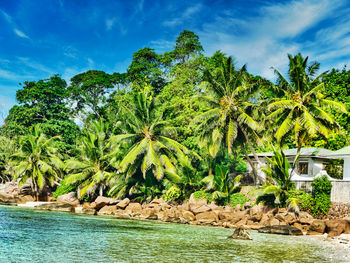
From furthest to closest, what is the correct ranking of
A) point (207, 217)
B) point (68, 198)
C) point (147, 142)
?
point (68, 198)
point (147, 142)
point (207, 217)

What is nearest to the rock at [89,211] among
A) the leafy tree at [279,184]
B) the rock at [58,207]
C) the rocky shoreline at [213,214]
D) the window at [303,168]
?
the rocky shoreline at [213,214]

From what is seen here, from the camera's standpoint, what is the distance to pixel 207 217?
24.2 metres

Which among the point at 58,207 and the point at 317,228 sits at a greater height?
the point at 317,228

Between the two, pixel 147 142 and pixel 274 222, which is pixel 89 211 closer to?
pixel 147 142

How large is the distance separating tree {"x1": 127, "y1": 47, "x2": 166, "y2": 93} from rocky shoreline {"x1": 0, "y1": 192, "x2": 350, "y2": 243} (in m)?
15.6

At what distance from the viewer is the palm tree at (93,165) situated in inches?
1294

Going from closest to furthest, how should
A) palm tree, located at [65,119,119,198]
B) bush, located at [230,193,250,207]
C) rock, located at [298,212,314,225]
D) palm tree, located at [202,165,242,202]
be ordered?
1. rock, located at [298,212,314,225]
2. bush, located at [230,193,250,207]
3. palm tree, located at [202,165,242,202]
4. palm tree, located at [65,119,119,198]

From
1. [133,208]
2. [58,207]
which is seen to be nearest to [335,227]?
[133,208]

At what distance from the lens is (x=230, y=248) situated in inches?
549

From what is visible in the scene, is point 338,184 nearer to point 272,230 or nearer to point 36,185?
point 272,230

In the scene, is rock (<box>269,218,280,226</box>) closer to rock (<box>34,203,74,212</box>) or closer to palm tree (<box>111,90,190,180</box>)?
palm tree (<box>111,90,190,180</box>)

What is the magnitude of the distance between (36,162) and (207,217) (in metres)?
19.8

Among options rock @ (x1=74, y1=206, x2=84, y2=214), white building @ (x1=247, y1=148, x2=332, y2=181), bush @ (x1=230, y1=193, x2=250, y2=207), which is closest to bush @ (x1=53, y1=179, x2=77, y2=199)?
rock @ (x1=74, y1=206, x2=84, y2=214)

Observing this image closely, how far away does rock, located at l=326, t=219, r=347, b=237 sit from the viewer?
715 inches
